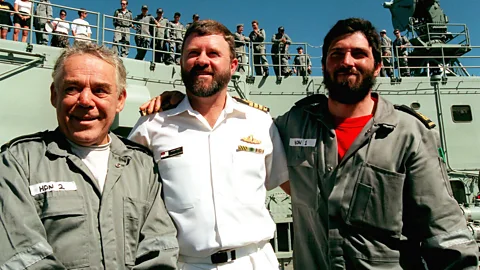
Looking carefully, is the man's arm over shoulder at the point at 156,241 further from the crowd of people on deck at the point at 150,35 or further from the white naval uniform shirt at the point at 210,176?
the crowd of people on deck at the point at 150,35

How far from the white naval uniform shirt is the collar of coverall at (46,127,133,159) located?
15.1 inches

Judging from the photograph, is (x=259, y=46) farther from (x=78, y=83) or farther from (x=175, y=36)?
(x=78, y=83)

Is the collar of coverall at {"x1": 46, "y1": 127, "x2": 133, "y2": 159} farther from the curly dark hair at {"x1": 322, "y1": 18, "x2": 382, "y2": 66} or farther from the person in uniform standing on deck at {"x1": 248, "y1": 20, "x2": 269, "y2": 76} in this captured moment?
the person in uniform standing on deck at {"x1": 248, "y1": 20, "x2": 269, "y2": 76}

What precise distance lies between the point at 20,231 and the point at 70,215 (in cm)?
22

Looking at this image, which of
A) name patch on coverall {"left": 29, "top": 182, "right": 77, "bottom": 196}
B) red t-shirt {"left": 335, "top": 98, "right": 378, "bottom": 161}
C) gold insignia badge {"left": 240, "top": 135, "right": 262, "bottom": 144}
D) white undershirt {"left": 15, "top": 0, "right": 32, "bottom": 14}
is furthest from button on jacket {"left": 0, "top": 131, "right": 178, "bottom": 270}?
white undershirt {"left": 15, "top": 0, "right": 32, "bottom": 14}

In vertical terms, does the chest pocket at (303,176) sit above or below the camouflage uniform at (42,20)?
below

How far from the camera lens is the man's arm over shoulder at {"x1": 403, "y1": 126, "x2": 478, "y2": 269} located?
7.34ft

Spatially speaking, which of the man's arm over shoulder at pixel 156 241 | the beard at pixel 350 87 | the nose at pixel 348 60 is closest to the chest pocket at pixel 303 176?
the beard at pixel 350 87

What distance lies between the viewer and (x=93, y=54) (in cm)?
206

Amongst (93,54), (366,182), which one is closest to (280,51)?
(366,182)

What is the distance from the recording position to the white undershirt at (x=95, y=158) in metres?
2.02

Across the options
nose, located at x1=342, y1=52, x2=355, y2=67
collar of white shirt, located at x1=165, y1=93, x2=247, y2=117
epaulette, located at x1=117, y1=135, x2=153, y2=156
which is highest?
nose, located at x1=342, y1=52, x2=355, y2=67

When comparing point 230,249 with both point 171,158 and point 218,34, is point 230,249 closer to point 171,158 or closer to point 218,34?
point 171,158

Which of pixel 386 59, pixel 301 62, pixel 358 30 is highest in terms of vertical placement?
pixel 386 59
